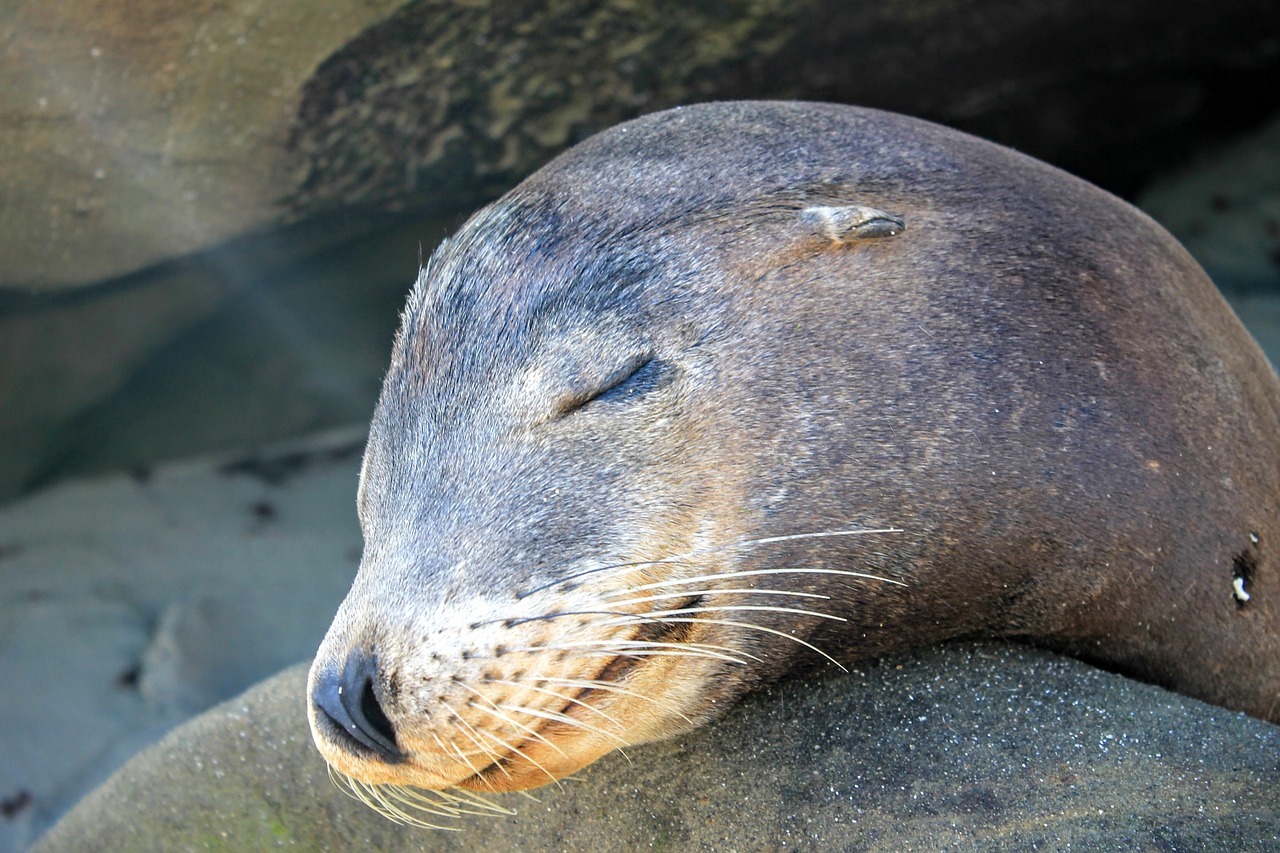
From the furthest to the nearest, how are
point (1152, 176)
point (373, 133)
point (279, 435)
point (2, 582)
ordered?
point (1152, 176)
point (279, 435)
point (2, 582)
point (373, 133)

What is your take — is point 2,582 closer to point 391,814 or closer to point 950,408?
point 391,814

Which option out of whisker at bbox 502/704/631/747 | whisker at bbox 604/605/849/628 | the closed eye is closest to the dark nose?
whisker at bbox 502/704/631/747

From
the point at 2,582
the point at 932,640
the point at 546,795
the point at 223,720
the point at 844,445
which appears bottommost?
the point at 2,582

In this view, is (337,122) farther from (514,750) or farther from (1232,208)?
(1232,208)

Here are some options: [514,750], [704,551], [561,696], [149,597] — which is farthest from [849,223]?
[149,597]

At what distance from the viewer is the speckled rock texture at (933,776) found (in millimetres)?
2141

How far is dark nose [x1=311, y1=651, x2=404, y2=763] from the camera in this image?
2.04 metres

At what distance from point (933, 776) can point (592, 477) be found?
2.99ft

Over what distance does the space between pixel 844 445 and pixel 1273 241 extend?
468 cm

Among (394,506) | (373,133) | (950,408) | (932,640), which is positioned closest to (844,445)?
(950,408)

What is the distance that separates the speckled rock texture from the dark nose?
0.64 m

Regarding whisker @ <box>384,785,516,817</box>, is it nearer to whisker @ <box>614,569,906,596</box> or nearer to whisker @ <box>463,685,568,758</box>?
whisker @ <box>463,685,568,758</box>

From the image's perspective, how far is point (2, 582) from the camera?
4.86 meters

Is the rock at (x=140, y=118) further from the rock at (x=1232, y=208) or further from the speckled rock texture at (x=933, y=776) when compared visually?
the rock at (x=1232, y=208)
